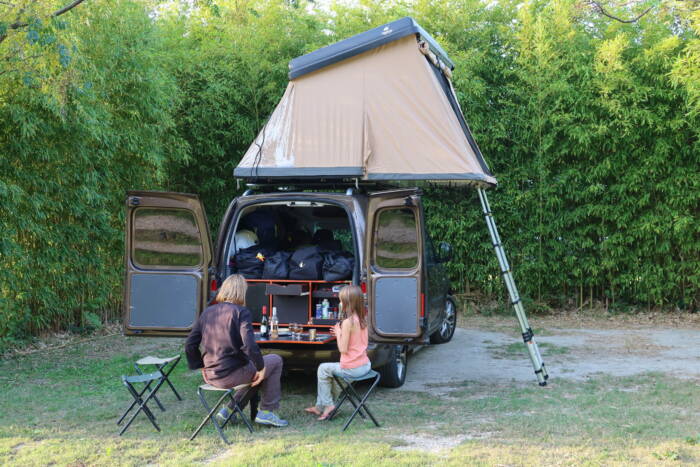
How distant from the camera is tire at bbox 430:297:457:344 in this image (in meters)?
7.55

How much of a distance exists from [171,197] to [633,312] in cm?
686

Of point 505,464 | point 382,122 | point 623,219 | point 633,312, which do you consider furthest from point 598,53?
point 505,464

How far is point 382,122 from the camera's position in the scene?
18.7ft

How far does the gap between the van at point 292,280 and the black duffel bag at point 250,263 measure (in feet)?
0.08

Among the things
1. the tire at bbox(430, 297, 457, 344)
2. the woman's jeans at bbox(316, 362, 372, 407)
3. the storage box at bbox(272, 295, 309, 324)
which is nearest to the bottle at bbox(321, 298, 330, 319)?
the storage box at bbox(272, 295, 309, 324)

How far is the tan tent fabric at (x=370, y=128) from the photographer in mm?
5496

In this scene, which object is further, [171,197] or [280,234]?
[280,234]

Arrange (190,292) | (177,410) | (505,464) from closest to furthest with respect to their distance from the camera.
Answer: (505,464) < (177,410) < (190,292)

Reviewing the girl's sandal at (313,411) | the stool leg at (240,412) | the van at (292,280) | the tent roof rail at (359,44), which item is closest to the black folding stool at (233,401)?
the stool leg at (240,412)

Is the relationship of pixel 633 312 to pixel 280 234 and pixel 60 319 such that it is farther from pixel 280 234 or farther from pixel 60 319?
pixel 60 319

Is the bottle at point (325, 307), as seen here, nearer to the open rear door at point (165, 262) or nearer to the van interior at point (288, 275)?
the van interior at point (288, 275)

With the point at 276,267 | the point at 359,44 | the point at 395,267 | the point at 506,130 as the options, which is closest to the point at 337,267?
the point at 276,267

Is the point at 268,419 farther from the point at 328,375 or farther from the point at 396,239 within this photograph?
the point at 396,239

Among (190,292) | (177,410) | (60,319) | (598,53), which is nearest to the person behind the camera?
(177,410)
